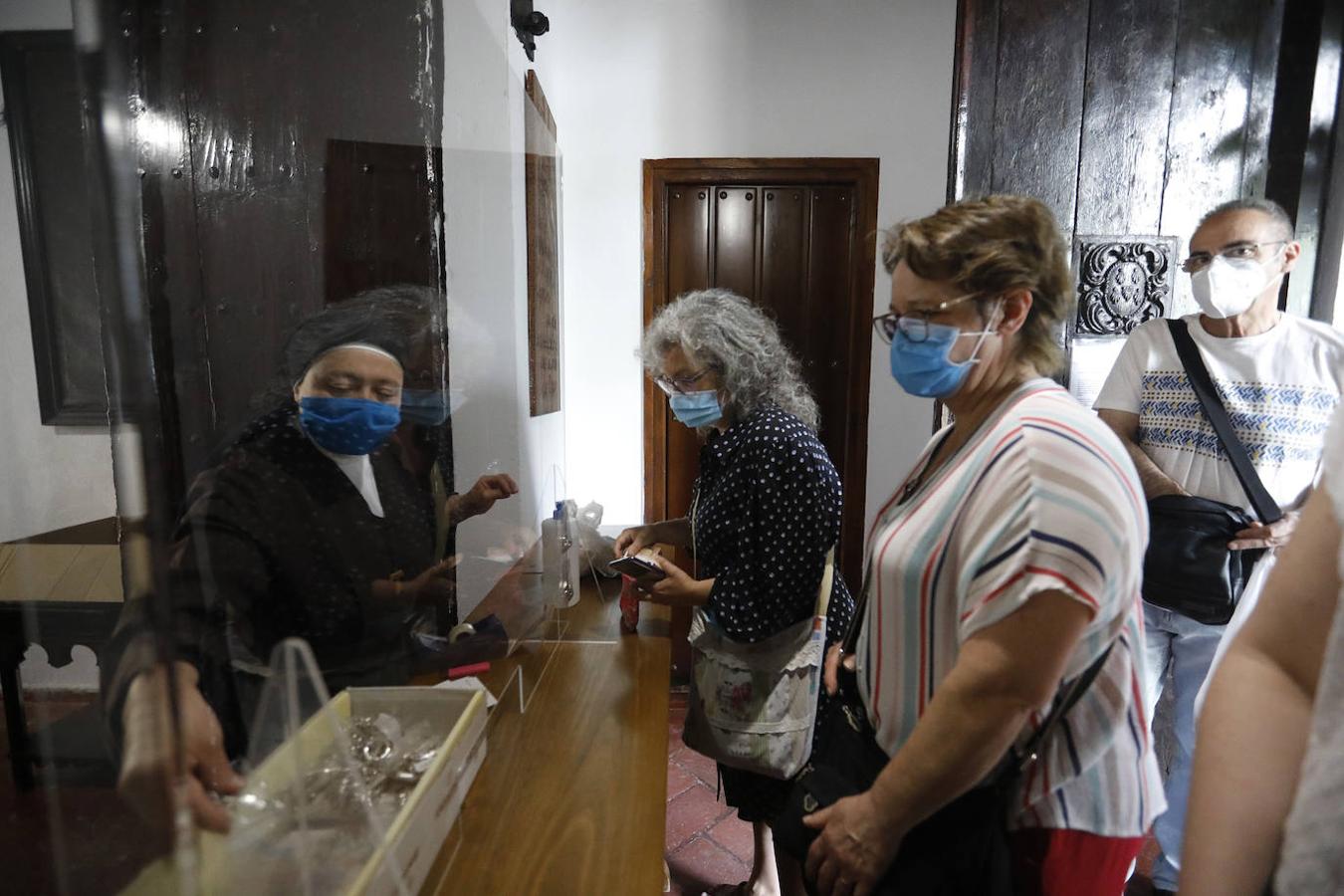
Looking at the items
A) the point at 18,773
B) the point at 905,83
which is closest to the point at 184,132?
the point at 18,773

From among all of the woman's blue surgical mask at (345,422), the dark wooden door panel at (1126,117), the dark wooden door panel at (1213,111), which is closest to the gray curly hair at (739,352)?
the woman's blue surgical mask at (345,422)

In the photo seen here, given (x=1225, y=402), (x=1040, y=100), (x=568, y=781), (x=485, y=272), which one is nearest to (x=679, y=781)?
(x=568, y=781)

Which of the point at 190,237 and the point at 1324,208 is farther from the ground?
the point at 1324,208

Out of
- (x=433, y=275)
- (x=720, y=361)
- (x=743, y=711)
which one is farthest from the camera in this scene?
(x=720, y=361)

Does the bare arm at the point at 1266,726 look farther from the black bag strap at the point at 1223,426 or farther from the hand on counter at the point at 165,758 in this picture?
the black bag strap at the point at 1223,426

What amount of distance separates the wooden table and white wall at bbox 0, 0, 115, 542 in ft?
1.93

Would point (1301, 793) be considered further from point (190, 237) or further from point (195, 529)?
point (190, 237)

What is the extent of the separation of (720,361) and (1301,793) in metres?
1.17

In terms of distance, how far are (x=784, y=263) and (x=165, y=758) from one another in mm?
2762

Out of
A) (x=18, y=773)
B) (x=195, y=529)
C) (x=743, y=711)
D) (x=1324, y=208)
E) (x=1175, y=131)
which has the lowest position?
(x=743, y=711)

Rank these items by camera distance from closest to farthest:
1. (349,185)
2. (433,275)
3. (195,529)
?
(195,529) → (349,185) → (433,275)

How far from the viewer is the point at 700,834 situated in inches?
79.5

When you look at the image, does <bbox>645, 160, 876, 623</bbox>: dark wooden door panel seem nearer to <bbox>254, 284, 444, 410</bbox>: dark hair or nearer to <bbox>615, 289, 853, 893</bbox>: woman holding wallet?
<bbox>615, 289, 853, 893</bbox>: woman holding wallet

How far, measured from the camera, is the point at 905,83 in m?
2.64
